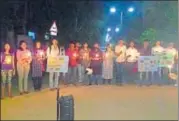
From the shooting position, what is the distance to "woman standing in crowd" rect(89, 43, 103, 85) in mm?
4449

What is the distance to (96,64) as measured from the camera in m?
4.50

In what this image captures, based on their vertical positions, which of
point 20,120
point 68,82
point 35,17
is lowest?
point 20,120

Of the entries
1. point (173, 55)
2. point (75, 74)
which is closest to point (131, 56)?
point (173, 55)

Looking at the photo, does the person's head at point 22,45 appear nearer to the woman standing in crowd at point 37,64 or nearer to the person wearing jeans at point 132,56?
the woman standing in crowd at point 37,64

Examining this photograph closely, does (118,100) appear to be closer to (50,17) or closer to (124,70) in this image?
(124,70)

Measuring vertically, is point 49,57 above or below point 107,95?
above

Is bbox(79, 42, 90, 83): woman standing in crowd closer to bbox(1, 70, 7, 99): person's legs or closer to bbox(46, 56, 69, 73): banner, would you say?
bbox(46, 56, 69, 73): banner

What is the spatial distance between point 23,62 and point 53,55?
24 cm

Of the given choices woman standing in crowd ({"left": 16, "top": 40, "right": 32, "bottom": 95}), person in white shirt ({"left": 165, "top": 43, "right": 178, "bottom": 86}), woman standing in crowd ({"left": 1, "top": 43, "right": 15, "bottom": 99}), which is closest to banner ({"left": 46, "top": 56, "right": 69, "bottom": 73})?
woman standing in crowd ({"left": 16, "top": 40, "right": 32, "bottom": 95})

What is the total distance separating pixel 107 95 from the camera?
15.1 ft

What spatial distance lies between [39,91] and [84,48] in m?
0.48

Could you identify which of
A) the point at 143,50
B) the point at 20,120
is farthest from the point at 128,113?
the point at 20,120

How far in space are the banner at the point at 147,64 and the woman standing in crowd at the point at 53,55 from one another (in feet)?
2.05

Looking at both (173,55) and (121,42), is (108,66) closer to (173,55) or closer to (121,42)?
(121,42)
